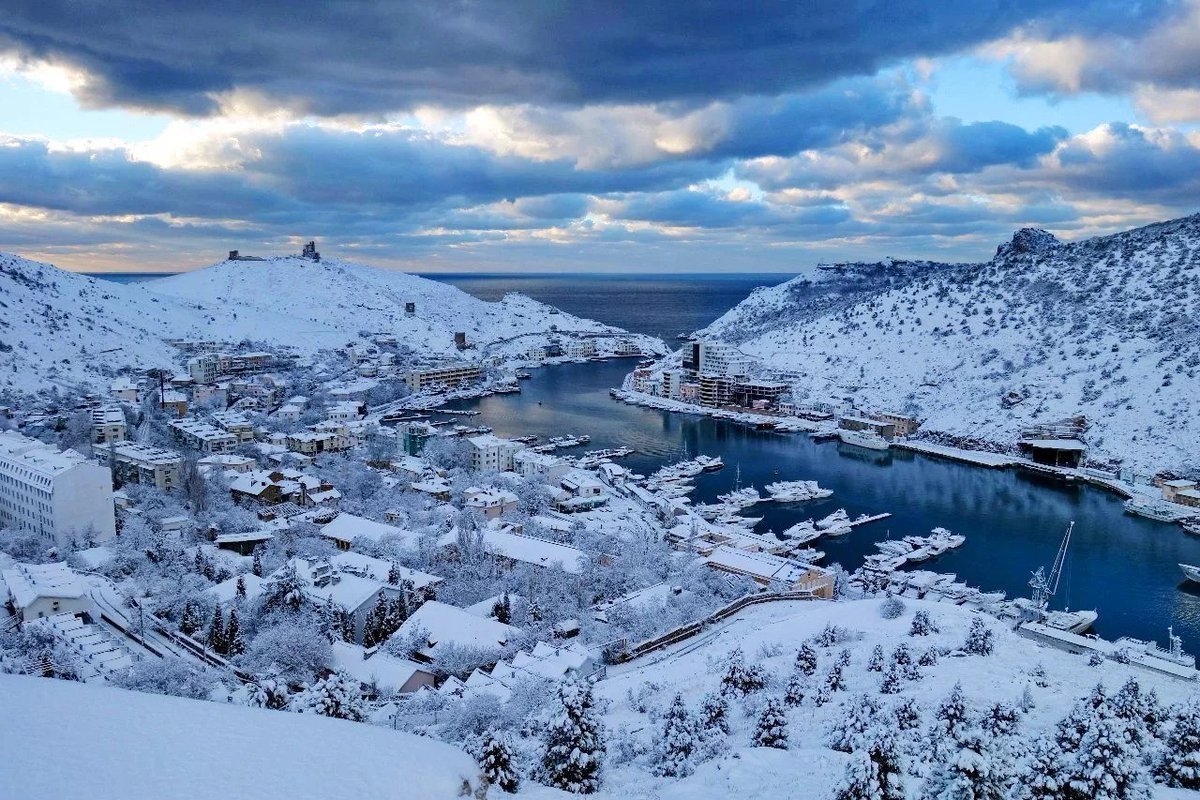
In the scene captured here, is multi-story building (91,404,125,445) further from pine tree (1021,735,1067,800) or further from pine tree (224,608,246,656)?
pine tree (1021,735,1067,800)

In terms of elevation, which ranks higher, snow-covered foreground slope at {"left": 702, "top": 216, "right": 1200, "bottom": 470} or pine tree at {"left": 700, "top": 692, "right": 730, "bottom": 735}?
snow-covered foreground slope at {"left": 702, "top": 216, "right": 1200, "bottom": 470}

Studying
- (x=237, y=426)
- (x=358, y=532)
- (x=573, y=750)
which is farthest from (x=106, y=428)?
(x=573, y=750)

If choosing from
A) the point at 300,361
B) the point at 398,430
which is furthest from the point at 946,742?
the point at 300,361

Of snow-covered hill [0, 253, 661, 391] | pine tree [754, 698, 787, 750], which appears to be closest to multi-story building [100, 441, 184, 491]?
snow-covered hill [0, 253, 661, 391]

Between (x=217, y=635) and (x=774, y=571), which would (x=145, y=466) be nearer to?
(x=217, y=635)

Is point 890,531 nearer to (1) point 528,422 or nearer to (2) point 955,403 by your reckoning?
(2) point 955,403

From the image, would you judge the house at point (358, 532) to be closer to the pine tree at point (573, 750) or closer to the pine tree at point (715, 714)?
the pine tree at point (715, 714)

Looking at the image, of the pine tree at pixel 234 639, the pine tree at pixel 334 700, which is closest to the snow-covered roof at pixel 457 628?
the pine tree at pixel 234 639
